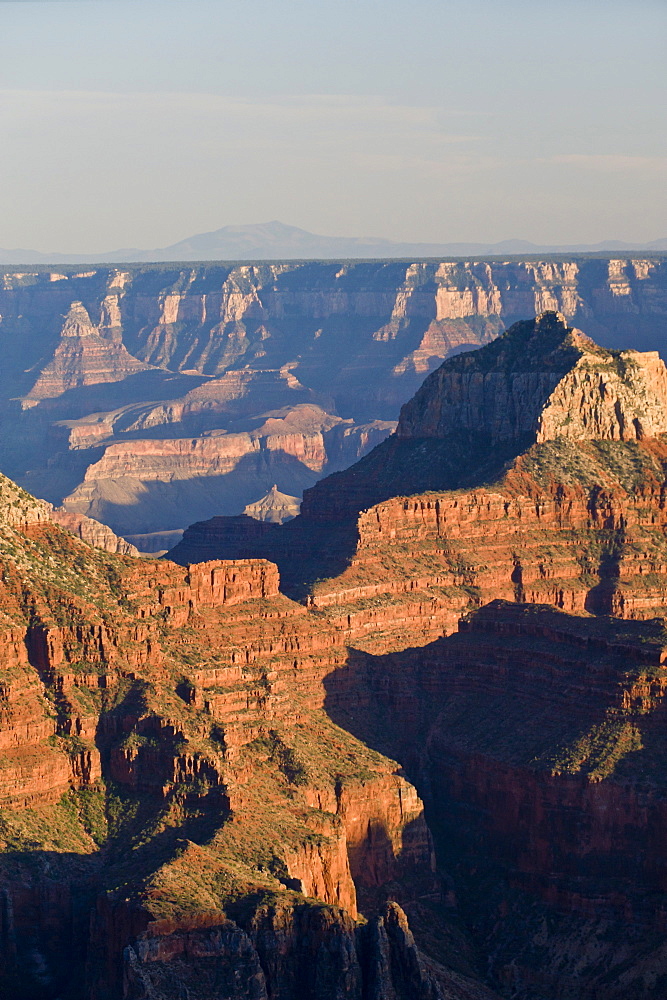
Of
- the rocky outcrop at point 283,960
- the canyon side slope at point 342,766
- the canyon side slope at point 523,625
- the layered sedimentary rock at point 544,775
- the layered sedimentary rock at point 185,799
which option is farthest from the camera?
the canyon side slope at point 523,625

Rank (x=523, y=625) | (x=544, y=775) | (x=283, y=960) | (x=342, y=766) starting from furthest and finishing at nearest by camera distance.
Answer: (x=523, y=625), (x=342, y=766), (x=544, y=775), (x=283, y=960)

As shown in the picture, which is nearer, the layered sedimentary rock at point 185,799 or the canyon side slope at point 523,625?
the layered sedimentary rock at point 185,799

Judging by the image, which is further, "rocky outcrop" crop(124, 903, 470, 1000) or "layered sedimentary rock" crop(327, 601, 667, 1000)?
"layered sedimentary rock" crop(327, 601, 667, 1000)

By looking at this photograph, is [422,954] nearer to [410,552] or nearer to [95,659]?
[95,659]

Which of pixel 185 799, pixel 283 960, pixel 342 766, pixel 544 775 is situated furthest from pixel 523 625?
pixel 283 960

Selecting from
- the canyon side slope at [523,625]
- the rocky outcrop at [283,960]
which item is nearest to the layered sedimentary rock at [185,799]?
the rocky outcrop at [283,960]

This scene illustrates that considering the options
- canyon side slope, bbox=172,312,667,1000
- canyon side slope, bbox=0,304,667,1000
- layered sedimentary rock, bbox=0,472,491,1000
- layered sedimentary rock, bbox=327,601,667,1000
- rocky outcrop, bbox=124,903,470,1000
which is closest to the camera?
rocky outcrop, bbox=124,903,470,1000

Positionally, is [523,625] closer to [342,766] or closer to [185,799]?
[342,766]

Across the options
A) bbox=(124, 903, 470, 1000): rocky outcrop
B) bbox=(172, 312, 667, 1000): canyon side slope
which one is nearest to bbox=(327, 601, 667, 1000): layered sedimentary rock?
bbox=(172, 312, 667, 1000): canyon side slope

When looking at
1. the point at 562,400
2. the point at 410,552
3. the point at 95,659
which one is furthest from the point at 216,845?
the point at 562,400

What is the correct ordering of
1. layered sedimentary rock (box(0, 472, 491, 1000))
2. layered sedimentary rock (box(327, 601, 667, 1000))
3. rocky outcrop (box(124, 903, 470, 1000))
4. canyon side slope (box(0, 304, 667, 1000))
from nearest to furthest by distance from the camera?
rocky outcrop (box(124, 903, 470, 1000))
layered sedimentary rock (box(0, 472, 491, 1000))
canyon side slope (box(0, 304, 667, 1000))
layered sedimentary rock (box(327, 601, 667, 1000))

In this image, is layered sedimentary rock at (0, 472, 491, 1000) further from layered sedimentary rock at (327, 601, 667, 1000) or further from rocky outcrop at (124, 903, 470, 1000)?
layered sedimentary rock at (327, 601, 667, 1000)

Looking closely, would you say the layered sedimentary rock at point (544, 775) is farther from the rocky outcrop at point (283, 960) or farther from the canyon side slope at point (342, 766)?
the rocky outcrop at point (283, 960)

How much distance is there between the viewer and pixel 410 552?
15562 centimetres
